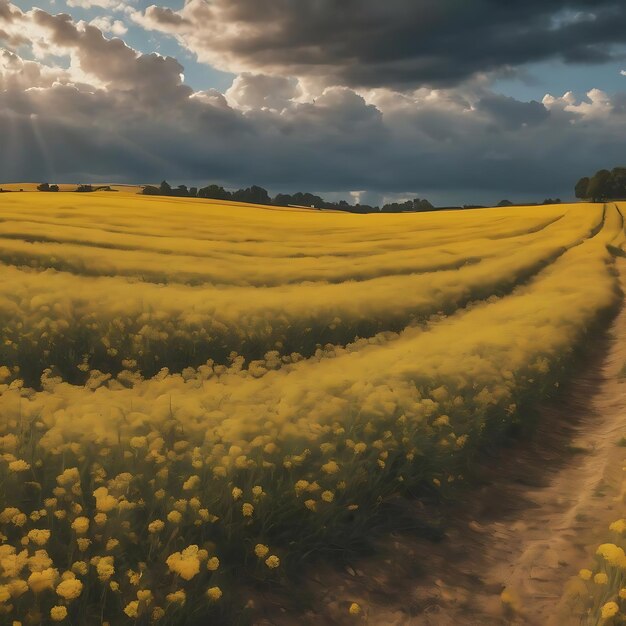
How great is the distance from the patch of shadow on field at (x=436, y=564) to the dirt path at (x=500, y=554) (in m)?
0.01

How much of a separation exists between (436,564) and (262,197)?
311ft

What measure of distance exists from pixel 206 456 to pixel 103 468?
3.04 ft

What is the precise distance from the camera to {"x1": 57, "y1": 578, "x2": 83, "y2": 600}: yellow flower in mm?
3406

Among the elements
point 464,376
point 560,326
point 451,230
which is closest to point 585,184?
point 451,230

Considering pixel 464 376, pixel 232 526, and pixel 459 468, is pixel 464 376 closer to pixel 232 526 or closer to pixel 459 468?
pixel 459 468

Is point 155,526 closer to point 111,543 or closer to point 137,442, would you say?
point 111,543

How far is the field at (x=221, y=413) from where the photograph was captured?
13.6ft

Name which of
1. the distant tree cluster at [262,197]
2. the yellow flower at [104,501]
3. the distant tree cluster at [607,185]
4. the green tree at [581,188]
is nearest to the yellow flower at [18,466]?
the yellow flower at [104,501]

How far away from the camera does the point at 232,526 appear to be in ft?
15.6

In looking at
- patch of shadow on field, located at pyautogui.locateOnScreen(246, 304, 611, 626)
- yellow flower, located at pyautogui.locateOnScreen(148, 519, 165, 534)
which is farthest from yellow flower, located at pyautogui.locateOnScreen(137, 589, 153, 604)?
patch of shadow on field, located at pyautogui.locateOnScreen(246, 304, 611, 626)

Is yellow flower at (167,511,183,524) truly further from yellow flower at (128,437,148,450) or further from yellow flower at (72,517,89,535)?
yellow flower at (128,437,148,450)

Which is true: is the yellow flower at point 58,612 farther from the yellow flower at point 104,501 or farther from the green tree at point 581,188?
the green tree at point 581,188

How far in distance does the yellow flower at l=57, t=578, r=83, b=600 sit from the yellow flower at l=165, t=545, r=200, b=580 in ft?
2.03

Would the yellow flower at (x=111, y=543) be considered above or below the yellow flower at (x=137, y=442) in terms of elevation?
below
